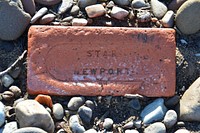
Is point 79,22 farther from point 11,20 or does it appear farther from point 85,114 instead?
point 85,114

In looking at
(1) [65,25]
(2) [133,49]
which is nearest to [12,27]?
(1) [65,25]

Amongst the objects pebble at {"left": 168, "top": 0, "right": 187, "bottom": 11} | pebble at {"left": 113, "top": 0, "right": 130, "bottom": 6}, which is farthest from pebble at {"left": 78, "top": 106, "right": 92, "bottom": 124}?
pebble at {"left": 168, "top": 0, "right": 187, "bottom": 11}

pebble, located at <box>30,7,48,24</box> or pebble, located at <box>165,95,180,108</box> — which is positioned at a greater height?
pebble, located at <box>30,7,48,24</box>

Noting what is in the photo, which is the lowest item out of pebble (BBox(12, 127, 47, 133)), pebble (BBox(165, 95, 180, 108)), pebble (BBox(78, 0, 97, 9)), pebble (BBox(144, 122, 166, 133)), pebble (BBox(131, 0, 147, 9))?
pebble (BBox(144, 122, 166, 133))

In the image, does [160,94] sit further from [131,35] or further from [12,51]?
[12,51]

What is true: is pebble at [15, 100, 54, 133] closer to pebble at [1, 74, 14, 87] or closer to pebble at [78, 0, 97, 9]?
pebble at [1, 74, 14, 87]

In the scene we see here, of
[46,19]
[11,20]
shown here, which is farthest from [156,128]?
[11,20]
